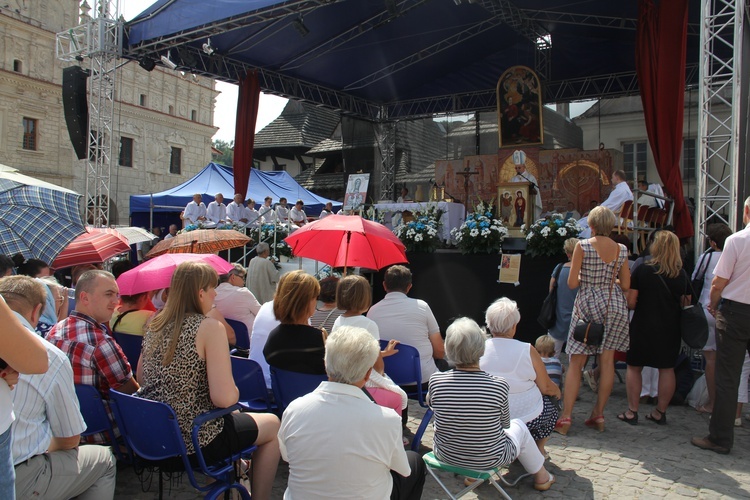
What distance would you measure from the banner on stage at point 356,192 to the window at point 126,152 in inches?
759

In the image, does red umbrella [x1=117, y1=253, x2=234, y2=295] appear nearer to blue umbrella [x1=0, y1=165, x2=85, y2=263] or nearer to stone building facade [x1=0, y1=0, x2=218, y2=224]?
blue umbrella [x1=0, y1=165, x2=85, y2=263]

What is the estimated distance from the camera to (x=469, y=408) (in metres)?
3.26

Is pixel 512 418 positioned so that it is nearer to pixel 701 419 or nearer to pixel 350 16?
pixel 701 419

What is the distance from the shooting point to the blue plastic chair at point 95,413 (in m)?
3.27

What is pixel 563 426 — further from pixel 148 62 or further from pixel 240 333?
pixel 148 62

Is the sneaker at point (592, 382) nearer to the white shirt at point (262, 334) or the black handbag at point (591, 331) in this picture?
the black handbag at point (591, 331)

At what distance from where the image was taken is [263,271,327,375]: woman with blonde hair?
142 inches

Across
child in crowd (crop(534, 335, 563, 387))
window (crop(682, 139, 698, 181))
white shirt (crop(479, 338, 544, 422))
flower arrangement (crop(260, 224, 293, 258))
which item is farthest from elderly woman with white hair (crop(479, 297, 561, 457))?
window (crop(682, 139, 698, 181))

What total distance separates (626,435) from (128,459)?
12.8 feet

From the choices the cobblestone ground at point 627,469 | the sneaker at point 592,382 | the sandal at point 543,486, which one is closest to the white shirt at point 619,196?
the sneaker at point 592,382

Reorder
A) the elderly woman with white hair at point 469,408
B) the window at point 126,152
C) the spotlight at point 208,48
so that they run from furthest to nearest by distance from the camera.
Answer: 1. the window at point 126,152
2. the spotlight at point 208,48
3. the elderly woman with white hair at point 469,408

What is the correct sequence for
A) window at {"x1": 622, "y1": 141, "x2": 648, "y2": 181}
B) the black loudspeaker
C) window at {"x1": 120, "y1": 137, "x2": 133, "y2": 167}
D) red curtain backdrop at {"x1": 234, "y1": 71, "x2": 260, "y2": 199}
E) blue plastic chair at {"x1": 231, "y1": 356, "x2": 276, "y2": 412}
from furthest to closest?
window at {"x1": 120, "y1": 137, "x2": 133, "y2": 167} → window at {"x1": 622, "y1": 141, "x2": 648, "y2": 181} → red curtain backdrop at {"x1": 234, "y1": 71, "x2": 260, "y2": 199} → the black loudspeaker → blue plastic chair at {"x1": 231, "y1": 356, "x2": 276, "y2": 412}

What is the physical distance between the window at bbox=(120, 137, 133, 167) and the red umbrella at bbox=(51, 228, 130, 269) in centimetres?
2697

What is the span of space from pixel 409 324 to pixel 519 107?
12047mm
